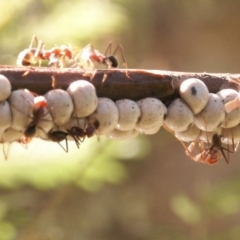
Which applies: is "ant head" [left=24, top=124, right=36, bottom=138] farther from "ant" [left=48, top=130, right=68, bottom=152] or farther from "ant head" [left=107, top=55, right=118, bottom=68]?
"ant head" [left=107, top=55, right=118, bottom=68]

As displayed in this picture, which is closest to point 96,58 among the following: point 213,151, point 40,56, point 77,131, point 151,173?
point 40,56

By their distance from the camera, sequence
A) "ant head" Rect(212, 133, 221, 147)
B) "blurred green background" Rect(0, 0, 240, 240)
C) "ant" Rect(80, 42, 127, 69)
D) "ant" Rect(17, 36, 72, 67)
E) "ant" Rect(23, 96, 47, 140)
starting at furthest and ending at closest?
1. "blurred green background" Rect(0, 0, 240, 240)
2. "ant" Rect(80, 42, 127, 69)
3. "ant" Rect(17, 36, 72, 67)
4. "ant head" Rect(212, 133, 221, 147)
5. "ant" Rect(23, 96, 47, 140)

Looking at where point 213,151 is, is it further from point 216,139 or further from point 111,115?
point 111,115

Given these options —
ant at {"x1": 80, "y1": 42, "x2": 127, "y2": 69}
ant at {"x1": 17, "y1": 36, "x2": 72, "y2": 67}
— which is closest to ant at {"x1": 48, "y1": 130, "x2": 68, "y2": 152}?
ant at {"x1": 17, "y1": 36, "x2": 72, "y2": 67}

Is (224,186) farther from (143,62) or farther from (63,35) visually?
(143,62)

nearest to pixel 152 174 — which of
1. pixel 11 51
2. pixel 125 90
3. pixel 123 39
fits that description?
pixel 123 39

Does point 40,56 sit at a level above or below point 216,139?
above

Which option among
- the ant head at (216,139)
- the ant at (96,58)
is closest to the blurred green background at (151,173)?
the ant at (96,58)
